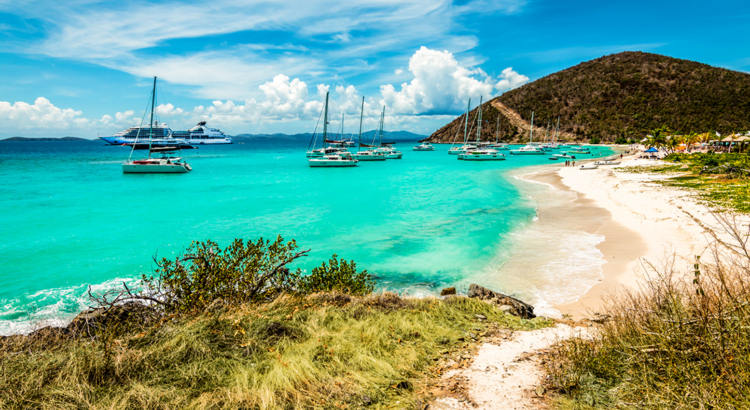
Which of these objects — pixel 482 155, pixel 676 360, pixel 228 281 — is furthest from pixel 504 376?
pixel 482 155

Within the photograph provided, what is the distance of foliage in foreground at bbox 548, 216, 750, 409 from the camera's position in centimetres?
310

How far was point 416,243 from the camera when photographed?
1720 cm

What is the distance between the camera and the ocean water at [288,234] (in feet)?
39.1

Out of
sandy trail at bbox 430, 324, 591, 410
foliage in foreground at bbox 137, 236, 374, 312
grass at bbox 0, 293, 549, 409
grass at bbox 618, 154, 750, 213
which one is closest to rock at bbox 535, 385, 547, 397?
sandy trail at bbox 430, 324, 591, 410

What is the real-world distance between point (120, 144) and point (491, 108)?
156 metres

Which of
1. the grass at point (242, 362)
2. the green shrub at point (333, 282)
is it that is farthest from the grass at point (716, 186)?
the grass at point (242, 362)

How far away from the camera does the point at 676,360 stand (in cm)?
351

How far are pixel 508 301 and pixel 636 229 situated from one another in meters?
11.5

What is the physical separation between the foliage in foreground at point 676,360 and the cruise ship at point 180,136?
454ft

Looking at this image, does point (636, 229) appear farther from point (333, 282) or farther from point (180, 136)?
point (180, 136)

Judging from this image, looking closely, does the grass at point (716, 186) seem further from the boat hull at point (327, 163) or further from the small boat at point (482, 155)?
the boat hull at point (327, 163)

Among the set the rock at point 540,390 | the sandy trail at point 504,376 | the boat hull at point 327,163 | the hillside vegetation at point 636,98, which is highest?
the hillside vegetation at point 636,98

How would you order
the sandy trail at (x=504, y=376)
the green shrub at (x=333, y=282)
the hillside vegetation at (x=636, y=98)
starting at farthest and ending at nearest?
the hillside vegetation at (x=636, y=98) → the green shrub at (x=333, y=282) → the sandy trail at (x=504, y=376)

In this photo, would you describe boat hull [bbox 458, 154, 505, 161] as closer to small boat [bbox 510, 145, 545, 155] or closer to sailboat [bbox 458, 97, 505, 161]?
sailboat [bbox 458, 97, 505, 161]
